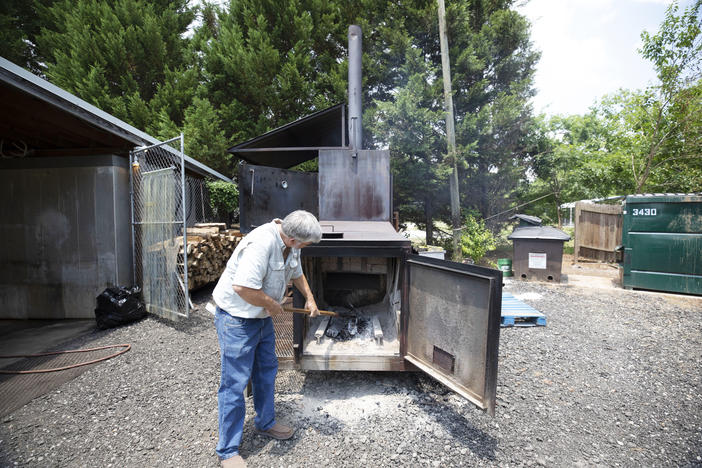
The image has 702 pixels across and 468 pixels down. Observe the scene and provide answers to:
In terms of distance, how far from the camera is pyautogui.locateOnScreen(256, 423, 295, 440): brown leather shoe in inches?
87.3

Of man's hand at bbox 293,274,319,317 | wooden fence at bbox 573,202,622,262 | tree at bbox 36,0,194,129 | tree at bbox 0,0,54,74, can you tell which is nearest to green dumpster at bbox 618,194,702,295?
wooden fence at bbox 573,202,622,262

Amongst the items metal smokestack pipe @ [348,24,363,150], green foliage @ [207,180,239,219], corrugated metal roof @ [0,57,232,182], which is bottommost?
green foliage @ [207,180,239,219]

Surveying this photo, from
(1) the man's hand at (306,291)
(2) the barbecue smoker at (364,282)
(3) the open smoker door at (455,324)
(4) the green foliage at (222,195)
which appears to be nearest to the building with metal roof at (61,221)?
(2) the barbecue smoker at (364,282)

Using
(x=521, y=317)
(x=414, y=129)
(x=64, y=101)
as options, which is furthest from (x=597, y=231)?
(x=64, y=101)

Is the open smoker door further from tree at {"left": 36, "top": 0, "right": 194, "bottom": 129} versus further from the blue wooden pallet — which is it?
tree at {"left": 36, "top": 0, "right": 194, "bottom": 129}

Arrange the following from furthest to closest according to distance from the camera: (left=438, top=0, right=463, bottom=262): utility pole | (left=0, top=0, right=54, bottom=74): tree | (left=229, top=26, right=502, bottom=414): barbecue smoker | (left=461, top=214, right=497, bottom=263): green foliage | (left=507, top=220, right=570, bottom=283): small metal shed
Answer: (left=0, top=0, right=54, bottom=74): tree < (left=438, top=0, right=463, bottom=262): utility pole < (left=461, top=214, right=497, bottom=263): green foliage < (left=507, top=220, right=570, bottom=283): small metal shed < (left=229, top=26, right=502, bottom=414): barbecue smoker

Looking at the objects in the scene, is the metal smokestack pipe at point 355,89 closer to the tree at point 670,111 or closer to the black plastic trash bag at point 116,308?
the black plastic trash bag at point 116,308

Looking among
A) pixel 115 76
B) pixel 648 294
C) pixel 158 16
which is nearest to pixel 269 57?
pixel 158 16

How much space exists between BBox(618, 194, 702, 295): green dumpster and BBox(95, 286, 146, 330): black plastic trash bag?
9266mm

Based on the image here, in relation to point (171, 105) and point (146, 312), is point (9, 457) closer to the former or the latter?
point (146, 312)

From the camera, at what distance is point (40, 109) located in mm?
3820

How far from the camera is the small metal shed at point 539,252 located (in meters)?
6.55

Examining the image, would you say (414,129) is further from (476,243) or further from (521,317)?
(521,317)

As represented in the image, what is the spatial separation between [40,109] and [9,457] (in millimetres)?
3989
